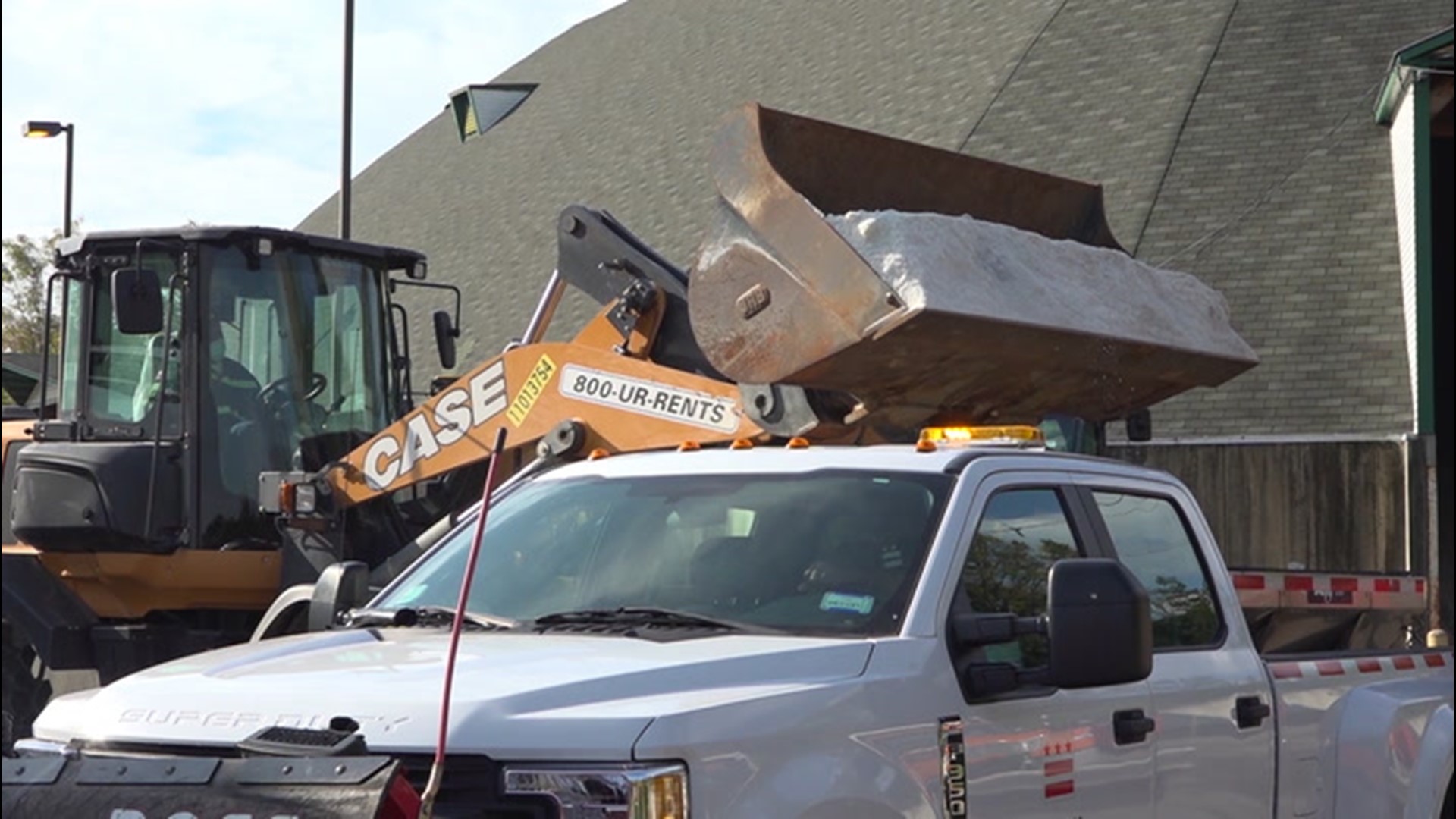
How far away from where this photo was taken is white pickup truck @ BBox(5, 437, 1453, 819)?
4.68 m

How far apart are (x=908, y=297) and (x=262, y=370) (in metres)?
5.29

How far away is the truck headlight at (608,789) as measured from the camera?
4.54m

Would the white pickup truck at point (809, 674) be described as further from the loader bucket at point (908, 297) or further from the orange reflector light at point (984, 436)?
the loader bucket at point (908, 297)

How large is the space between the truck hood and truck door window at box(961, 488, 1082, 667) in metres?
0.59

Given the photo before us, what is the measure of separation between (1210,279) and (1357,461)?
10.3 ft

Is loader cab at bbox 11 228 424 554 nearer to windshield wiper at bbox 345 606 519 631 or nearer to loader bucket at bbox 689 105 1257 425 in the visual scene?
loader bucket at bbox 689 105 1257 425

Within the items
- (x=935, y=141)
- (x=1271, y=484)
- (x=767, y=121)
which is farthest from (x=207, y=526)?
(x=935, y=141)

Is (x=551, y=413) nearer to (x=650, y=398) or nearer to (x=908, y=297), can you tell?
(x=650, y=398)

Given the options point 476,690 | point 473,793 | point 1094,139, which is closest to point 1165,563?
point 476,690

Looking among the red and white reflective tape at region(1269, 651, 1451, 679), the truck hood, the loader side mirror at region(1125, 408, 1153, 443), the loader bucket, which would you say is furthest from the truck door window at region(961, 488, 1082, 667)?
the loader side mirror at region(1125, 408, 1153, 443)

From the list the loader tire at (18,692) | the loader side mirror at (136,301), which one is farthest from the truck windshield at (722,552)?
the loader side mirror at (136,301)

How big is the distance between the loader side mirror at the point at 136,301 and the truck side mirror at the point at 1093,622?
24.8 feet

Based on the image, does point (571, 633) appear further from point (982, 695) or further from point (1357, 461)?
point (1357, 461)

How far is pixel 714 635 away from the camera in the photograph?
5402mm
